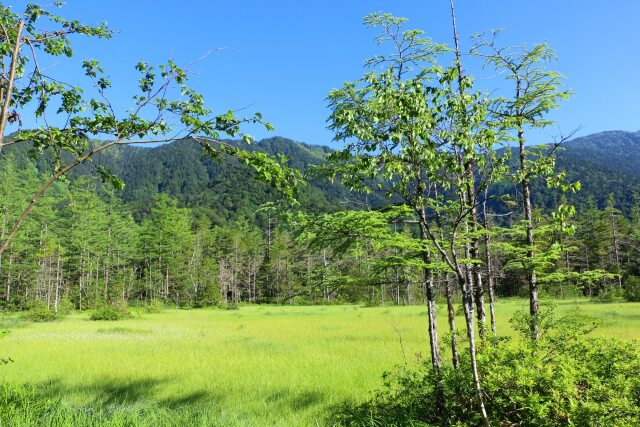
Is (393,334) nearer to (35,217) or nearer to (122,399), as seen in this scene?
(122,399)

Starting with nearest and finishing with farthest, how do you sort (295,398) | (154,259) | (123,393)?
(295,398) < (123,393) < (154,259)

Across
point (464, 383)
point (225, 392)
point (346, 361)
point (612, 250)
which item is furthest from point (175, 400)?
point (612, 250)

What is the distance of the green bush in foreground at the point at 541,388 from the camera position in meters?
4.65

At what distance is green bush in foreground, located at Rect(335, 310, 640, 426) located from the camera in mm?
4652

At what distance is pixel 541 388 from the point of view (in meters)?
5.29

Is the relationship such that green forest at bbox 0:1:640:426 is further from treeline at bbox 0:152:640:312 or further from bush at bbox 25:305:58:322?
treeline at bbox 0:152:640:312

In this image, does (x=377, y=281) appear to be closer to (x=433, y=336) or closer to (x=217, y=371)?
(x=433, y=336)

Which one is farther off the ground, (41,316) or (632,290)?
(41,316)

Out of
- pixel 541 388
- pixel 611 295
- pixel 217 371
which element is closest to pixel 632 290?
pixel 611 295

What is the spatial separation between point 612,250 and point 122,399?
3370 inches

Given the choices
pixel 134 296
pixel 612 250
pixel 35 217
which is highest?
pixel 35 217

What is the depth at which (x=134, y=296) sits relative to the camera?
71.0m

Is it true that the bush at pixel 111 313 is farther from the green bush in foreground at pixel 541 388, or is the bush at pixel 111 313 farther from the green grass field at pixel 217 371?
the green bush in foreground at pixel 541 388

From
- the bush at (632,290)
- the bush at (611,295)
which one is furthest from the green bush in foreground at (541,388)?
the bush at (611,295)
